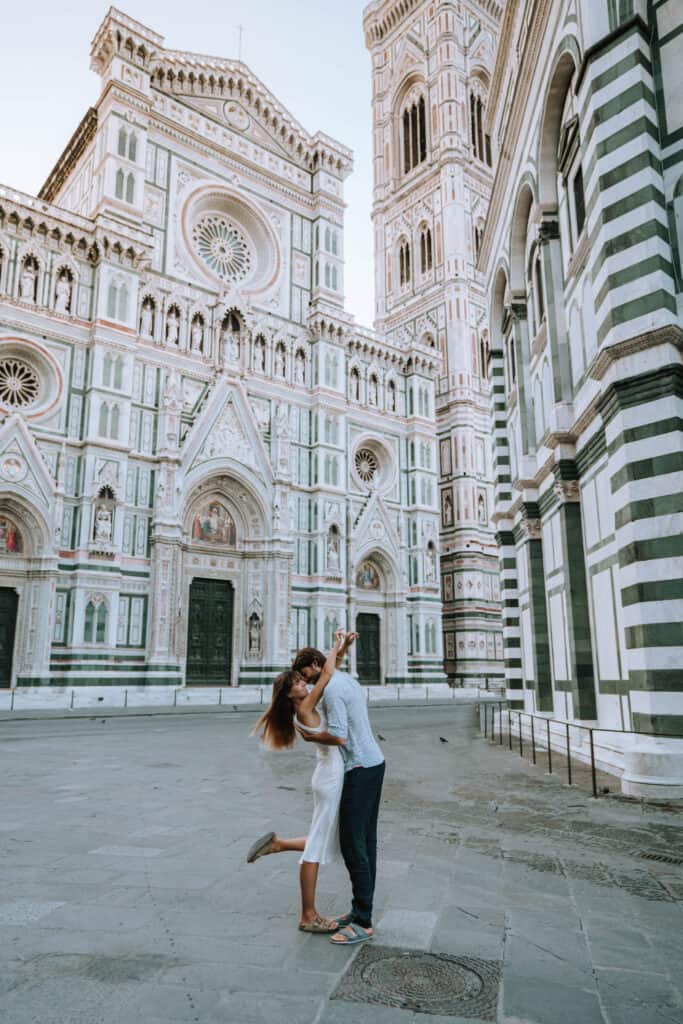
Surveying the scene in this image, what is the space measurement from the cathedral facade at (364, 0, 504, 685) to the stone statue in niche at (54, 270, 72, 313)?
20.7 meters

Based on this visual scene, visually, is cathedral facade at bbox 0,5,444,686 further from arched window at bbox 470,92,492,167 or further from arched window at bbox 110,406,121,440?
arched window at bbox 470,92,492,167

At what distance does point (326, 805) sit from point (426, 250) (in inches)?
1768

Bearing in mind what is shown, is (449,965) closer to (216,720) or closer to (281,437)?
(216,720)

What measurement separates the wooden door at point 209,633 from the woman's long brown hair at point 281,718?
24.9m

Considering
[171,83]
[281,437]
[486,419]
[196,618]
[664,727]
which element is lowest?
[664,727]

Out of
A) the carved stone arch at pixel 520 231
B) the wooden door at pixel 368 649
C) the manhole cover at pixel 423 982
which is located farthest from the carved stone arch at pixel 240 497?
the manhole cover at pixel 423 982

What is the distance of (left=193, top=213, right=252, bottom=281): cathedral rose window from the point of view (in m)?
32.5

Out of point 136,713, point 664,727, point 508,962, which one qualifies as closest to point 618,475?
point 664,727

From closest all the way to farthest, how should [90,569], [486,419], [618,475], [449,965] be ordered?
[449,965], [618,475], [90,569], [486,419]

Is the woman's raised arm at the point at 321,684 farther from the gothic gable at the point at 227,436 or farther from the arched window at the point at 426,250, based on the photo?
the arched window at the point at 426,250

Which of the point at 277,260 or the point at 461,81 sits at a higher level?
the point at 461,81

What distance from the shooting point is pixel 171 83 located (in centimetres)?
3238

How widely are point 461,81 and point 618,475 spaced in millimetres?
44851

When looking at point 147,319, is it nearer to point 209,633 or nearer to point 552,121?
point 209,633
